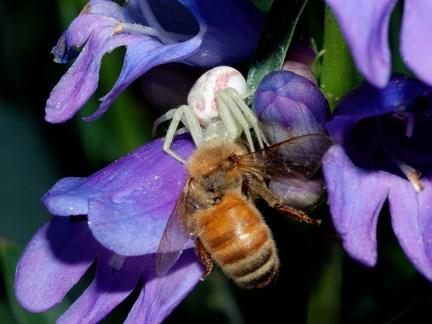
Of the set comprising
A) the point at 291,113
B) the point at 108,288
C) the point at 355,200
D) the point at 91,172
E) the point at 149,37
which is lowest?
the point at 91,172

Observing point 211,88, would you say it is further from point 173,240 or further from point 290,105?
point 173,240

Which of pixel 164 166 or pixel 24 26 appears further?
pixel 24 26

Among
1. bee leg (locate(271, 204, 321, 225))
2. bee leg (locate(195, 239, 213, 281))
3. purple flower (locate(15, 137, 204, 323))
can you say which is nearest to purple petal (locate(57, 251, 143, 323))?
purple flower (locate(15, 137, 204, 323))

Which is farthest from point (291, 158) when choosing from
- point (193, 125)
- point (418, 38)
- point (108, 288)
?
point (108, 288)

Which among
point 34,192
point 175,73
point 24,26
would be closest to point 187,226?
point 175,73

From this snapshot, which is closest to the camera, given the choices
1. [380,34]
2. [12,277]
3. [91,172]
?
[380,34]

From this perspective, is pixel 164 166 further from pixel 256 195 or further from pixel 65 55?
pixel 65 55
